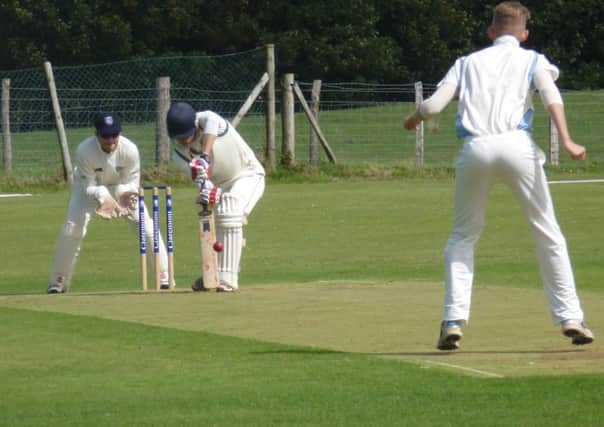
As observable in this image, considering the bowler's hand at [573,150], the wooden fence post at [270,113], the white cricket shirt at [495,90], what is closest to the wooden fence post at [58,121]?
the wooden fence post at [270,113]

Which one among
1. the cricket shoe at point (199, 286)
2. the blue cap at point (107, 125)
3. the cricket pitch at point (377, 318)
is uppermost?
the blue cap at point (107, 125)

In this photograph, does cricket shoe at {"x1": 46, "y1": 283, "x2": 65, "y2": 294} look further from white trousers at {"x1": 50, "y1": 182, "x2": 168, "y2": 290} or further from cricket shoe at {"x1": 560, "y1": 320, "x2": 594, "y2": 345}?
cricket shoe at {"x1": 560, "y1": 320, "x2": 594, "y2": 345}

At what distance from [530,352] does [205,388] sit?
2.01 metres

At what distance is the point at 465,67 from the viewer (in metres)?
8.49

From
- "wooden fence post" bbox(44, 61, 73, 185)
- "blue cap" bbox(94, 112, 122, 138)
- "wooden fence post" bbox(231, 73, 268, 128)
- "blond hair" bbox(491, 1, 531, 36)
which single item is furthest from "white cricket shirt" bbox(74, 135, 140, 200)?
"wooden fence post" bbox(231, 73, 268, 128)

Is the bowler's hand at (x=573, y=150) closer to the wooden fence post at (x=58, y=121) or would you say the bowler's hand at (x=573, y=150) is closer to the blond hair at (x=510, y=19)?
the blond hair at (x=510, y=19)

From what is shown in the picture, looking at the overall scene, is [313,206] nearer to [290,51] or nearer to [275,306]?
[275,306]

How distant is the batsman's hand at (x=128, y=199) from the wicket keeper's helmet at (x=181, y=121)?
154 cm

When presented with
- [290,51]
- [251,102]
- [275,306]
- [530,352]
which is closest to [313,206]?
[251,102]

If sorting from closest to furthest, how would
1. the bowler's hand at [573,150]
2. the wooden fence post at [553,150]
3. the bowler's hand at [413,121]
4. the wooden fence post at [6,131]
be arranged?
the bowler's hand at [573,150]
the bowler's hand at [413,121]
the wooden fence post at [6,131]
the wooden fence post at [553,150]

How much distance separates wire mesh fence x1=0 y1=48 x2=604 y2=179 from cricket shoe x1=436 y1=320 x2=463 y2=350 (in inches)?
706

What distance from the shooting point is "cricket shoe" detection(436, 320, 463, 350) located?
8.46m

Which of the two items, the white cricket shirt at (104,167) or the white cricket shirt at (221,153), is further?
the white cricket shirt at (104,167)

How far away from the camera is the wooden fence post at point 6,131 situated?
2773 cm
